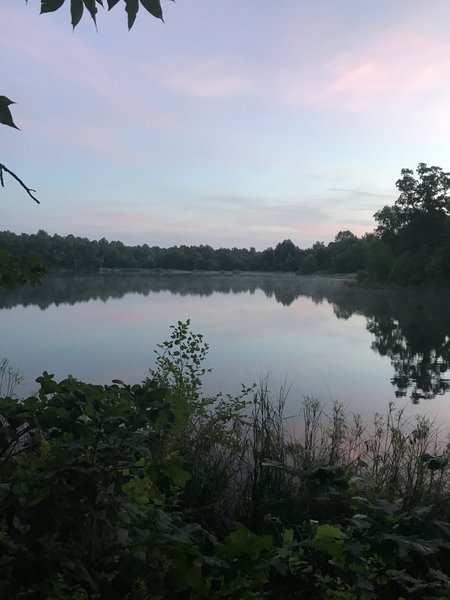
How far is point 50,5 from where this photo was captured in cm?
132

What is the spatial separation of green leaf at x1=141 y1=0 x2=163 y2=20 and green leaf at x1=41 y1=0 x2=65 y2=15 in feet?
0.68

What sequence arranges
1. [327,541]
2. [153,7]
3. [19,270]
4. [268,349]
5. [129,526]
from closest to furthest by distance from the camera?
[153,7], [129,526], [327,541], [19,270], [268,349]

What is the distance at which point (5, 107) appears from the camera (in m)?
1.25

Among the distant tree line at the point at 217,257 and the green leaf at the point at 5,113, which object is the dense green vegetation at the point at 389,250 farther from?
the green leaf at the point at 5,113

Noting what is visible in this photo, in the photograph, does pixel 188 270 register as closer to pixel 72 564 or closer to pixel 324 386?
pixel 324 386

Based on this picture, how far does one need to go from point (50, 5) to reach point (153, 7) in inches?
9.9

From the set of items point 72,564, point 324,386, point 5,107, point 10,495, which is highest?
point 5,107

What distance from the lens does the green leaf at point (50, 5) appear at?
4.31ft

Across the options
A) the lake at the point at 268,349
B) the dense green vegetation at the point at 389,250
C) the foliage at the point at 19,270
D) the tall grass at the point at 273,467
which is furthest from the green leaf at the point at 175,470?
the dense green vegetation at the point at 389,250

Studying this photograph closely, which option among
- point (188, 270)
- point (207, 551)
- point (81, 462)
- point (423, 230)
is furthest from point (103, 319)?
point (188, 270)

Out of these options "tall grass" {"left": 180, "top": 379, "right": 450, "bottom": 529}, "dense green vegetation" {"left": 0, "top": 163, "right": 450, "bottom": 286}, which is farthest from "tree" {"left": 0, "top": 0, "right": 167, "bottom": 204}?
"dense green vegetation" {"left": 0, "top": 163, "right": 450, "bottom": 286}

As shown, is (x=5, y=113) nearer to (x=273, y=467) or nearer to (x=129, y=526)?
(x=129, y=526)

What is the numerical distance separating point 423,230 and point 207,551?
64330 millimetres

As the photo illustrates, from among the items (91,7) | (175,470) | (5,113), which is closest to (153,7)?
(91,7)
